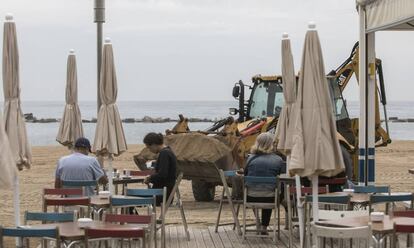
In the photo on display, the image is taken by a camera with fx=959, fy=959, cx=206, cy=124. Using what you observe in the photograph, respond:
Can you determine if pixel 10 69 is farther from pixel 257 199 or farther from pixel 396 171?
pixel 396 171

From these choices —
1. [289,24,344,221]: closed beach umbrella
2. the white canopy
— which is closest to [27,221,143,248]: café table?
[289,24,344,221]: closed beach umbrella

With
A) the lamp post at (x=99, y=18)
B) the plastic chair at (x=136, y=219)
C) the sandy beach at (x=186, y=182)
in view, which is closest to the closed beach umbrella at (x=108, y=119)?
the lamp post at (x=99, y=18)

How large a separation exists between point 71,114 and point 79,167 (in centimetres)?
319

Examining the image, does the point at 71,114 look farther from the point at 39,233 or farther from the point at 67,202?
the point at 39,233

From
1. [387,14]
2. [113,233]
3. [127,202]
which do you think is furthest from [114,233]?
[387,14]

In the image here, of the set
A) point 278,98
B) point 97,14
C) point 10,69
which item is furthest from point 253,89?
point 10,69

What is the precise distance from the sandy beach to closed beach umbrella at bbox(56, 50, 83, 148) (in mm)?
1955

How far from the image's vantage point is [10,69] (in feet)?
36.2

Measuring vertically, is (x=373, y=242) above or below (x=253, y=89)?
below

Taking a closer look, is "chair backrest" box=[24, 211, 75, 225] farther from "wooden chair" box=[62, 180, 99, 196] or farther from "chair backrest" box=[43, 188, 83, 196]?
"wooden chair" box=[62, 180, 99, 196]

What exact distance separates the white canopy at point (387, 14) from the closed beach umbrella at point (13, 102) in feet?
15.7

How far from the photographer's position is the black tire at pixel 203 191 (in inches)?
762

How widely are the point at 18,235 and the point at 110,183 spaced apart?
15.8ft

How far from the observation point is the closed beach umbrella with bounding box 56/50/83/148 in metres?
15.1
